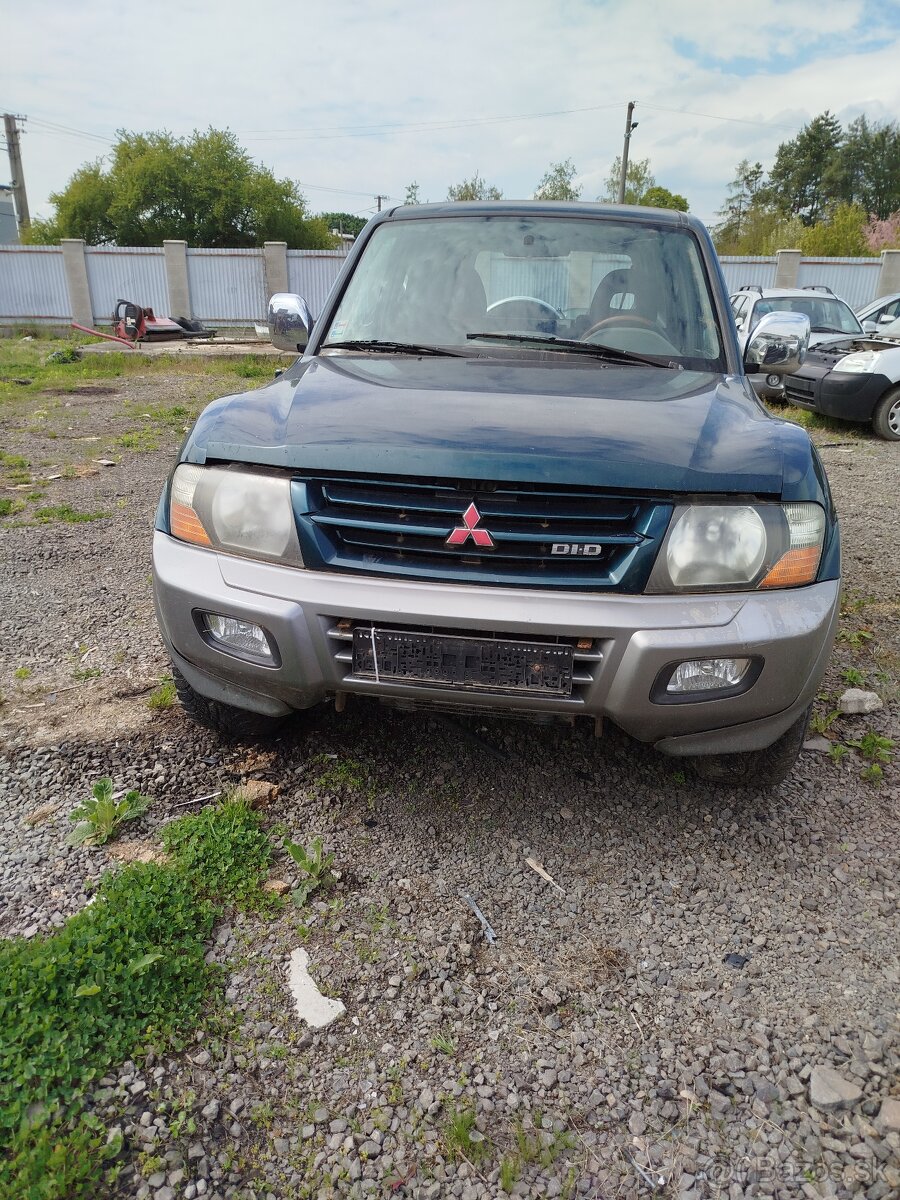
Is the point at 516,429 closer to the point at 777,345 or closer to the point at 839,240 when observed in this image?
the point at 777,345

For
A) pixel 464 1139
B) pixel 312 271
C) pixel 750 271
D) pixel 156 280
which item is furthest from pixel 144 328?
pixel 464 1139

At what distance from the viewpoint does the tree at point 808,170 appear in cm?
6544

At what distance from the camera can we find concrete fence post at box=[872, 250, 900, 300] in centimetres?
2200

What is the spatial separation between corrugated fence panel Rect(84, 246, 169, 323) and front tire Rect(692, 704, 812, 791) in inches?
982

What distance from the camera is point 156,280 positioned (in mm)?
24078

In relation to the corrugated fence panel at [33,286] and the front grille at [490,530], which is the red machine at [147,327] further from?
the front grille at [490,530]

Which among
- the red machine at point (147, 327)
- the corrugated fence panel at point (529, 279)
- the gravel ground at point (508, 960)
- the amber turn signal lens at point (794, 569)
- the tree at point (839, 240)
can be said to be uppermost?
the tree at point (839, 240)

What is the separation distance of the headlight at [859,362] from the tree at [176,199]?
33575 millimetres

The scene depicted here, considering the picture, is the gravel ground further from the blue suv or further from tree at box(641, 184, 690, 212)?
tree at box(641, 184, 690, 212)

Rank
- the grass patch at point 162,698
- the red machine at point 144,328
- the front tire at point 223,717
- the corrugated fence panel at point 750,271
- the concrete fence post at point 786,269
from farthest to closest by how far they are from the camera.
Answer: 1. the corrugated fence panel at point 750,271
2. the concrete fence post at point 786,269
3. the red machine at point 144,328
4. the grass patch at point 162,698
5. the front tire at point 223,717

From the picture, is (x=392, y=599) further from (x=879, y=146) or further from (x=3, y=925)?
(x=879, y=146)

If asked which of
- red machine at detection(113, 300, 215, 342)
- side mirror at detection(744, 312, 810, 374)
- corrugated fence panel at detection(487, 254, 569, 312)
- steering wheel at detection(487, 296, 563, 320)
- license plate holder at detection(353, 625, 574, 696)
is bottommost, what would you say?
red machine at detection(113, 300, 215, 342)

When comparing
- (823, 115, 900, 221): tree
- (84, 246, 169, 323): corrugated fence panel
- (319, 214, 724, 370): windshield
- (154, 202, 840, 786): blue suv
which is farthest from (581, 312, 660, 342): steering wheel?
(823, 115, 900, 221): tree

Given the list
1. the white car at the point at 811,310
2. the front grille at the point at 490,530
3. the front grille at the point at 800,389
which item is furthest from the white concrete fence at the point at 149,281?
the front grille at the point at 490,530
